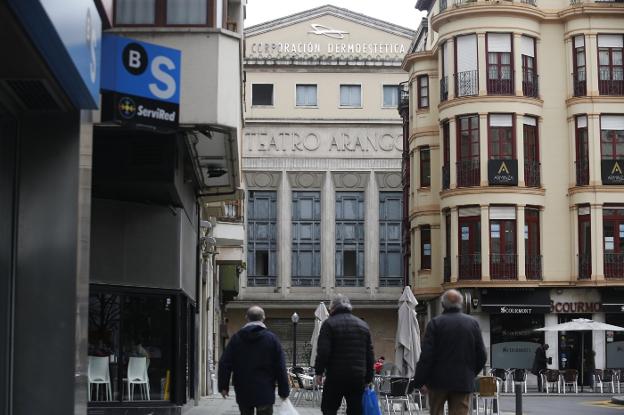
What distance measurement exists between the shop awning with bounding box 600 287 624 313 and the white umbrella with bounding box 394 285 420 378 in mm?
21019

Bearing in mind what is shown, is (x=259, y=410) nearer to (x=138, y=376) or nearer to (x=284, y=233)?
(x=138, y=376)

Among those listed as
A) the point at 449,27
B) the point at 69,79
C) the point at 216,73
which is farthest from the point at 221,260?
the point at 69,79

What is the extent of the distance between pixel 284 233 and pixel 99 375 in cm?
5261

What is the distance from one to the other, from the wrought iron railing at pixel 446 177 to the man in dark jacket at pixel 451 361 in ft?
114

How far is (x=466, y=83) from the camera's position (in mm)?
46656

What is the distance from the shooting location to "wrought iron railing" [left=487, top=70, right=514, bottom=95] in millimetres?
46094

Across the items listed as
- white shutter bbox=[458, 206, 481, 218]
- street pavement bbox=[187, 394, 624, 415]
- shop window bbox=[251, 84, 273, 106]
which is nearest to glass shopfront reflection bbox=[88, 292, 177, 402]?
street pavement bbox=[187, 394, 624, 415]

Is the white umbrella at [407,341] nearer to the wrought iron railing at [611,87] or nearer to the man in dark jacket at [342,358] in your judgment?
the man in dark jacket at [342,358]

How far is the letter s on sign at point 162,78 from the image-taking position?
14.5 m

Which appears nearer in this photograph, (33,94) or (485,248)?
(33,94)

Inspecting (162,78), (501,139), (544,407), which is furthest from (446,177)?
(162,78)

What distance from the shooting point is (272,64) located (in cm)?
7250

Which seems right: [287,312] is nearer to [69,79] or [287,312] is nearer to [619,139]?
[619,139]

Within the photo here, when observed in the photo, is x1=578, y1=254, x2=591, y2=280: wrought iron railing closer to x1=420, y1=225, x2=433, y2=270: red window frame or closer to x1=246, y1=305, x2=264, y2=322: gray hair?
x1=420, y1=225, x2=433, y2=270: red window frame
